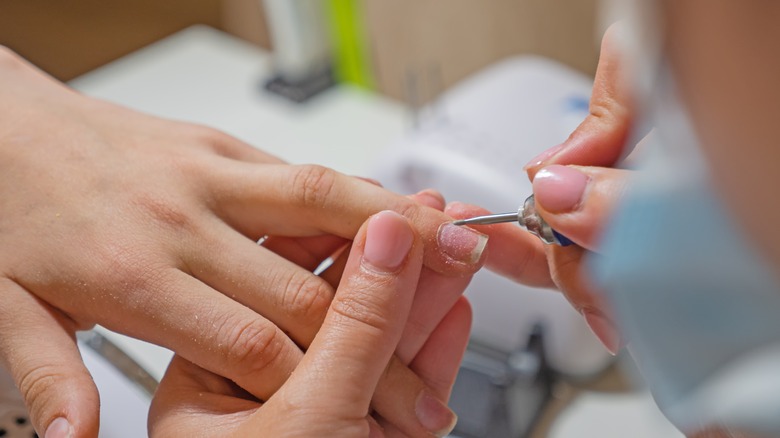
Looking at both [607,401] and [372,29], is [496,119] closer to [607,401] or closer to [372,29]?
[607,401]

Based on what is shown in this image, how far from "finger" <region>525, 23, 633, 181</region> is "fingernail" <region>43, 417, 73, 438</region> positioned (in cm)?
31

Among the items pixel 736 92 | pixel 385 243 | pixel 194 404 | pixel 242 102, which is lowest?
pixel 242 102

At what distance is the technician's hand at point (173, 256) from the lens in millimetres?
498

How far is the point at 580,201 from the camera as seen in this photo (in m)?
0.42

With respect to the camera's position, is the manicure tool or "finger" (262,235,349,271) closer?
the manicure tool

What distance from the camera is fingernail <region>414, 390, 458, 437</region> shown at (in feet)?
1.75

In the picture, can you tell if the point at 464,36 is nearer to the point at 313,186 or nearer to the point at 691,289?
the point at 313,186

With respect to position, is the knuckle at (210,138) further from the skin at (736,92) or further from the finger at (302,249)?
the skin at (736,92)

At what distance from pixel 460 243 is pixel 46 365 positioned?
27 cm

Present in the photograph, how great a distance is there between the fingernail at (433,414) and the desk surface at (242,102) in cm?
50

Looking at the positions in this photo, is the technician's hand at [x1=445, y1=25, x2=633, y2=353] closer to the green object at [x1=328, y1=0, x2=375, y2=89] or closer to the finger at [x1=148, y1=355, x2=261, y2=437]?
the finger at [x1=148, y1=355, x2=261, y2=437]

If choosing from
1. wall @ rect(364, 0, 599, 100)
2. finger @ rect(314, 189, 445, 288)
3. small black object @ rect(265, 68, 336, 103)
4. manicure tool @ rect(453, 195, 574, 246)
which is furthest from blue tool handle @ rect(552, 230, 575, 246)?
small black object @ rect(265, 68, 336, 103)

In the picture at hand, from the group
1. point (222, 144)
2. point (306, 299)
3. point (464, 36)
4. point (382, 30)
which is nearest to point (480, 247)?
point (306, 299)

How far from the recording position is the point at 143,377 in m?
0.60
